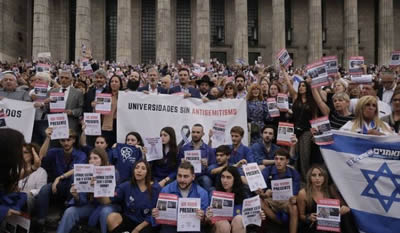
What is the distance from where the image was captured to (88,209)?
804cm

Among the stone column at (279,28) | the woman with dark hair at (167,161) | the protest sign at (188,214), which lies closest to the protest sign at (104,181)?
the protest sign at (188,214)

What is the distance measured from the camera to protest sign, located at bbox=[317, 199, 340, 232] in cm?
743

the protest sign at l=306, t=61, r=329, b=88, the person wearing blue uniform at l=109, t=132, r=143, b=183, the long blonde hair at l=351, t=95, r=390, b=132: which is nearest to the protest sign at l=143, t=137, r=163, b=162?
the person wearing blue uniform at l=109, t=132, r=143, b=183

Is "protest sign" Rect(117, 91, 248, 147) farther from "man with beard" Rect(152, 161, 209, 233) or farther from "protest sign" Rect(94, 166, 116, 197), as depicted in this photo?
"protest sign" Rect(94, 166, 116, 197)

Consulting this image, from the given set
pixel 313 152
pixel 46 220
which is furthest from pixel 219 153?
pixel 46 220

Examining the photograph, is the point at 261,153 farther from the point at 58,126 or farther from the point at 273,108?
the point at 58,126

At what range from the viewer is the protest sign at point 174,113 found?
11.0m

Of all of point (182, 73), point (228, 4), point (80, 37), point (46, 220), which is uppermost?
point (228, 4)

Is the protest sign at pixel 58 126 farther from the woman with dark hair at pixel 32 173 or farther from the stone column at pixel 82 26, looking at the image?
the stone column at pixel 82 26

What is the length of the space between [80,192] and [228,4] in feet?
134

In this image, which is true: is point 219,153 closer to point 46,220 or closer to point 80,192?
point 80,192

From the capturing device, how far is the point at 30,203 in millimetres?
7914

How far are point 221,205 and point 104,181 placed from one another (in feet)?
6.63

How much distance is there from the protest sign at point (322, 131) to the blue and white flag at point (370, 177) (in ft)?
0.81
